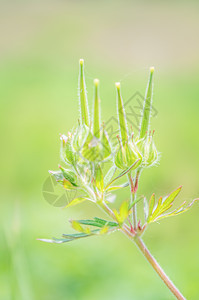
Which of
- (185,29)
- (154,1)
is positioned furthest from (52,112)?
(154,1)

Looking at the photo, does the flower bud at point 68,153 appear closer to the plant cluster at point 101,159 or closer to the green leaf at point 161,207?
the plant cluster at point 101,159

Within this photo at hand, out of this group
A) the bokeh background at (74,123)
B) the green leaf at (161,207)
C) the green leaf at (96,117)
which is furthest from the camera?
the bokeh background at (74,123)

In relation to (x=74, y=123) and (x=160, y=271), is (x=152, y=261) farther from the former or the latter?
(x=74, y=123)

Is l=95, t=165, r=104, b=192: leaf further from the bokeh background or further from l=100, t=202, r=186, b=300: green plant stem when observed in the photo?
the bokeh background

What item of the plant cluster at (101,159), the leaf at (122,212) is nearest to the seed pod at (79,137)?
the plant cluster at (101,159)

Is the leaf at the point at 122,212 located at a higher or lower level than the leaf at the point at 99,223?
higher
